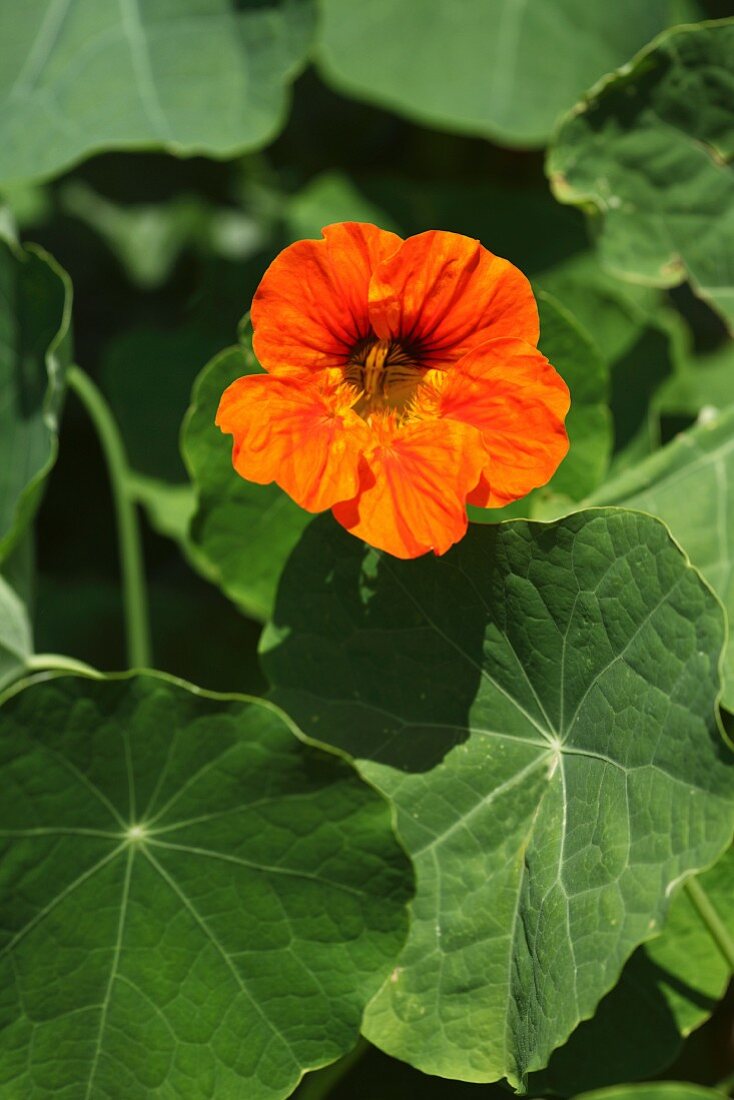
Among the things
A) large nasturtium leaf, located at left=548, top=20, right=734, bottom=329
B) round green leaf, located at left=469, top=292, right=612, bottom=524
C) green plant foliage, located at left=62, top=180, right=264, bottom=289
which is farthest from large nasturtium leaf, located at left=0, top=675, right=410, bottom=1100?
green plant foliage, located at left=62, top=180, right=264, bottom=289

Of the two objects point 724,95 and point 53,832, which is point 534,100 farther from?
point 53,832

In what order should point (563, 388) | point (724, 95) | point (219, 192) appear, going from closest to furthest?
1. point (563, 388)
2. point (724, 95)
3. point (219, 192)

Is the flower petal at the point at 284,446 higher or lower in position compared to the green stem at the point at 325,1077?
higher

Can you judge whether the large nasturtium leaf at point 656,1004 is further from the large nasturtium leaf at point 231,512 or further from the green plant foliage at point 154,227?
the green plant foliage at point 154,227

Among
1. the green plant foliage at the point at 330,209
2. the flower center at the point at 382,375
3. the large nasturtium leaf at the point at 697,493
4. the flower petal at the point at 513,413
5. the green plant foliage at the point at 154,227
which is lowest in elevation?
the green plant foliage at the point at 154,227

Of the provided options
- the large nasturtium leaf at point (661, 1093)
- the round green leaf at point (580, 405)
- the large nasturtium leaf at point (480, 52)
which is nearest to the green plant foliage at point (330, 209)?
the large nasturtium leaf at point (480, 52)

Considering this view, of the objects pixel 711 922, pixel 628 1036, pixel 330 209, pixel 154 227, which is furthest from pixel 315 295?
pixel 154 227

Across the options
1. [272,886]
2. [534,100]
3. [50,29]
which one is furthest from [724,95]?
[272,886]

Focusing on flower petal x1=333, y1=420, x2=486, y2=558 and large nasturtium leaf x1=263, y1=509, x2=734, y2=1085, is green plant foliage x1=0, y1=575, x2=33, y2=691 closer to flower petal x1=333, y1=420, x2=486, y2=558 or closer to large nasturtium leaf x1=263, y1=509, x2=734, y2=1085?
large nasturtium leaf x1=263, y1=509, x2=734, y2=1085
